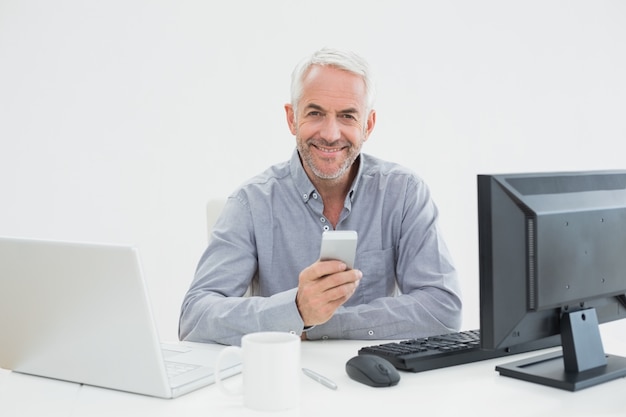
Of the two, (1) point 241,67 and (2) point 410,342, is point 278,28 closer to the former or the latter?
(1) point 241,67

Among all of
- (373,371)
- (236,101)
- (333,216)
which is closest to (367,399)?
(373,371)

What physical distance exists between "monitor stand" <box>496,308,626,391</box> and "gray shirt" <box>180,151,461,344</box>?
43 cm

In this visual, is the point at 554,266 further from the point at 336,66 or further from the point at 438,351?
the point at 336,66

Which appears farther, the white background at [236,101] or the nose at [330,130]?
the white background at [236,101]

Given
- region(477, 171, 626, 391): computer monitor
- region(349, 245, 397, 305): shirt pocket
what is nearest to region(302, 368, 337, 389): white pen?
region(477, 171, 626, 391): computer monitor

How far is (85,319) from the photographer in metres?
1.25

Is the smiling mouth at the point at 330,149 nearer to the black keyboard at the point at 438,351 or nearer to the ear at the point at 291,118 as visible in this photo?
the ear at the point at 291,118

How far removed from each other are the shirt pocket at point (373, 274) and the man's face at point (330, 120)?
0.78ft

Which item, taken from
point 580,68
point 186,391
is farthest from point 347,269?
point 580,68

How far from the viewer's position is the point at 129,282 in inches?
46.6

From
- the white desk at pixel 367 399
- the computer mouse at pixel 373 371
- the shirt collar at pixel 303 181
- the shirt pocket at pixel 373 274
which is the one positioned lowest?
the white desk at pixel 367 399

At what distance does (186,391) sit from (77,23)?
2.17 m

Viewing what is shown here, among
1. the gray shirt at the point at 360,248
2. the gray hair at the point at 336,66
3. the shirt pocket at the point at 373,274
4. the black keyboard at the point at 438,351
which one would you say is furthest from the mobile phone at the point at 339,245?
the gray hair at the point at 336,66

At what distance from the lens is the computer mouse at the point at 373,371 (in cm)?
133
